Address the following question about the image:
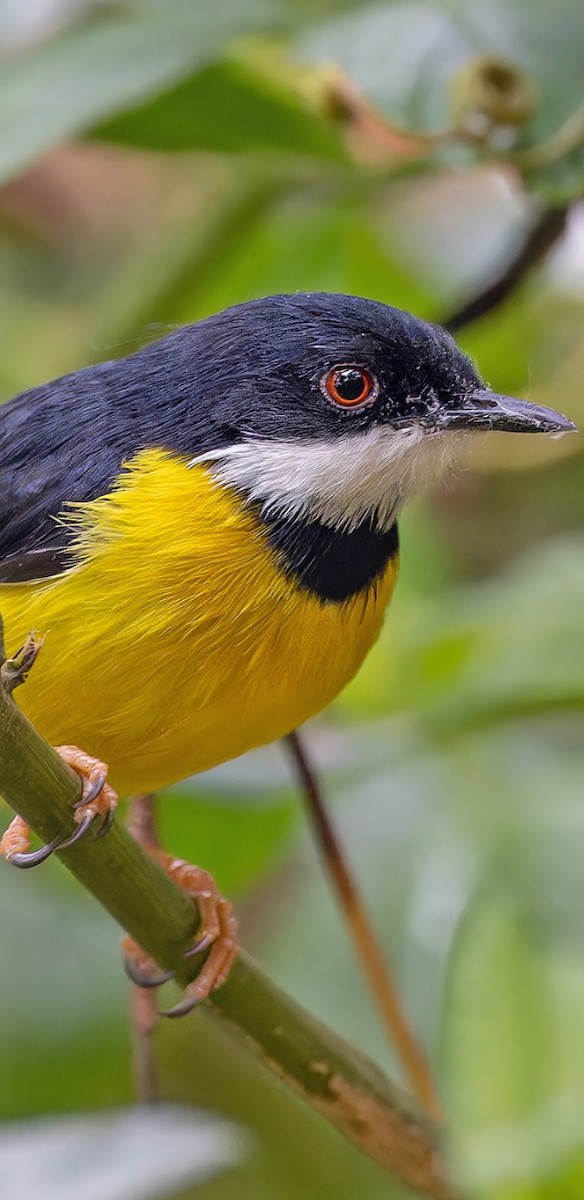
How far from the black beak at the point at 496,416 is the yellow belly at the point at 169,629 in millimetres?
310

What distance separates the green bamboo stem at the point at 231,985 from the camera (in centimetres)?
154

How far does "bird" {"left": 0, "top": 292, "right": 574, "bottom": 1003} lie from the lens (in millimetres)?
2023

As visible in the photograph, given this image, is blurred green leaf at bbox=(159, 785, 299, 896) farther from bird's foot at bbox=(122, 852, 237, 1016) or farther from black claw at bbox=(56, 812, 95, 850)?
black claw at bbox=(56, 812, 95, 850)

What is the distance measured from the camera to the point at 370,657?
126 inches

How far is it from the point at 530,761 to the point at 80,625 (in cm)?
161

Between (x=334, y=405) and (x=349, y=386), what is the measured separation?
0.03m


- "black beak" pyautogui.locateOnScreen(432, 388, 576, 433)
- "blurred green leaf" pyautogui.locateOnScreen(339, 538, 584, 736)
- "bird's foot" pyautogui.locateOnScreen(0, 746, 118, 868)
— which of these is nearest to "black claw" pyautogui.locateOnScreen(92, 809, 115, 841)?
"bird's foot" pyautogui.locateOnScreen(0, 746, 118, 868)

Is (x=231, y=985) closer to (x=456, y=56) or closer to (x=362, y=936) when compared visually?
(x=362, y=936)

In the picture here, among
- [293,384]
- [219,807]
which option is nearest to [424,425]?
[293,384]

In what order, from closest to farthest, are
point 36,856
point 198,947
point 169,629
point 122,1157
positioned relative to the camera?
point 36,856 < point 198,947 < point 169,629 < point 122,1157

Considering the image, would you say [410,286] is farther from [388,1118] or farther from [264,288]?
[388,1118]

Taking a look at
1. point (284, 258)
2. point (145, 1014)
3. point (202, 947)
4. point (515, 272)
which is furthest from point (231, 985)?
point (284, 258)

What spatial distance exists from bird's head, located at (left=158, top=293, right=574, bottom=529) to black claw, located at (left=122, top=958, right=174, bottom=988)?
68 cm

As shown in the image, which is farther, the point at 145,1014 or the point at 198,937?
the point at 145,1014
